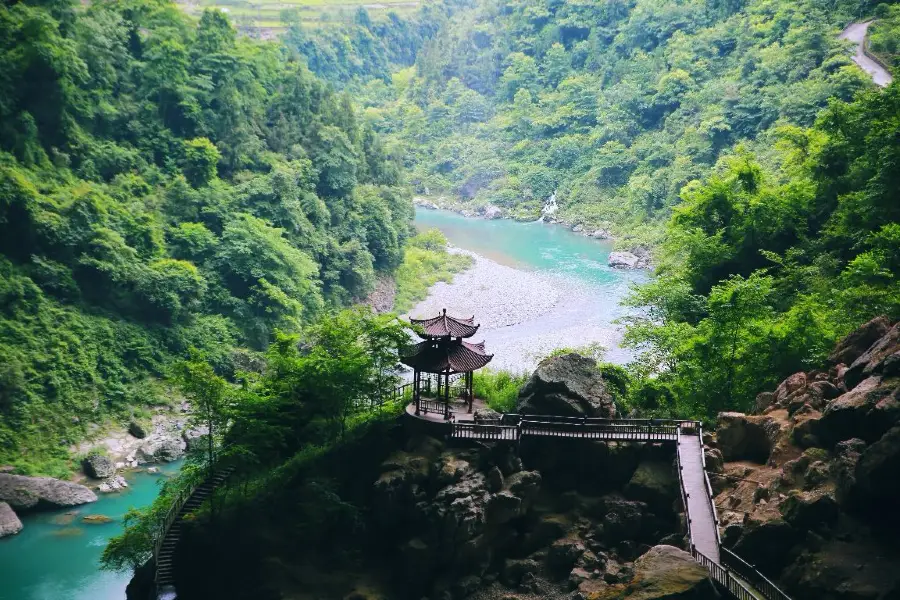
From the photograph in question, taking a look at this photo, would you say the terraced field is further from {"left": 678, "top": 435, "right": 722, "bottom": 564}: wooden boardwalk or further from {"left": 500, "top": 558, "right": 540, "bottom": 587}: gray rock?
{"left": 678, "top": 435, "right": 722, "bottom": 564}: wooden boardwalk

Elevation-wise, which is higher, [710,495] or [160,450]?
[160,450]

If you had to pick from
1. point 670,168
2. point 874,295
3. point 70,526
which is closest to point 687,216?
point 874,295

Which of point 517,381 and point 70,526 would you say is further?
point 70,526

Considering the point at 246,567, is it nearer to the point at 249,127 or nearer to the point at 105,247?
the point at 105,247

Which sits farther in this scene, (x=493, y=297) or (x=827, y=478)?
(x=493, y=297)

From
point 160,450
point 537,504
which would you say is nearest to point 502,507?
point 537,504

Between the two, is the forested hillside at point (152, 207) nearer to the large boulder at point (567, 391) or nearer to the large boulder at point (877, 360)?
the large boulder at point (567, 391)

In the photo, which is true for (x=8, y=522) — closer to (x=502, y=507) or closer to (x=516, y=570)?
(x=502, y=507)

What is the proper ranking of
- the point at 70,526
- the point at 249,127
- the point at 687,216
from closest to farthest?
1. the point at 70,526
2. the point at 687,216
3. the point at 249,127
